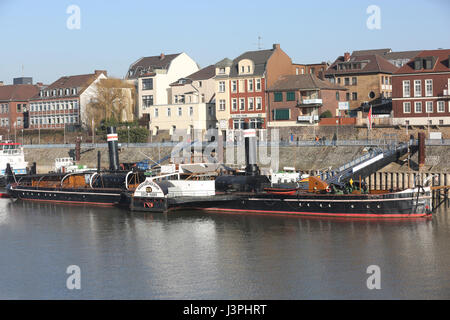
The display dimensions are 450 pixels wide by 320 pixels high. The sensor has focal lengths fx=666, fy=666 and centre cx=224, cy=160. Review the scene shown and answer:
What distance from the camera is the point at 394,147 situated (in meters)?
61.6

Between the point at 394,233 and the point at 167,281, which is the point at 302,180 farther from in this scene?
the point at 167,281

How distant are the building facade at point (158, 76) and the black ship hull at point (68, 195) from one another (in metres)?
33.7

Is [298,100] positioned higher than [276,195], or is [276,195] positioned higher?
[298,100]

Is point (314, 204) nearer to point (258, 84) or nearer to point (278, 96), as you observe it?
point (278, 96)

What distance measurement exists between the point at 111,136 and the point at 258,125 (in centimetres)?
2340

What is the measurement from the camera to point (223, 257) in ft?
124

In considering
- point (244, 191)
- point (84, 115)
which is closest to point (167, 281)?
point (244, 191)

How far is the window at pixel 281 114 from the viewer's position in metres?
82.9

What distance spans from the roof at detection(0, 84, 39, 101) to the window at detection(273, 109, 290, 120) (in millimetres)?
50521

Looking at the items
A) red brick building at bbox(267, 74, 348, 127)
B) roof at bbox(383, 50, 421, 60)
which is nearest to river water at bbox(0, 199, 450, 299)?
red brick building at bbox(267, 74, 348, 127)

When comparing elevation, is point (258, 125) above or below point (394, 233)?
above

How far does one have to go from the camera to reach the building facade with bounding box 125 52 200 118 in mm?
97188

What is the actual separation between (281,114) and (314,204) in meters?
34.7

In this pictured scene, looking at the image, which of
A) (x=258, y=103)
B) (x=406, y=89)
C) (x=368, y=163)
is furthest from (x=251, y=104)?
(x=368, y=163)
